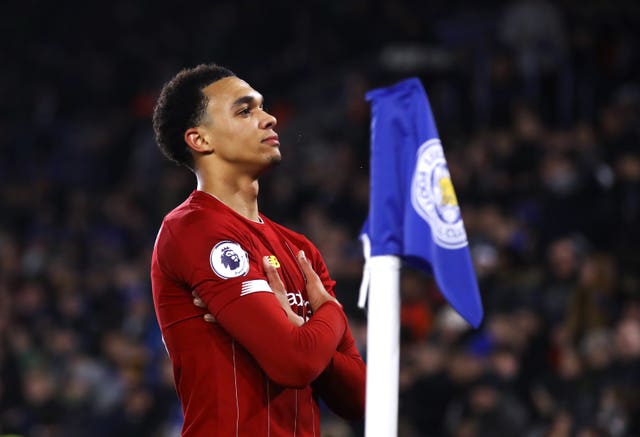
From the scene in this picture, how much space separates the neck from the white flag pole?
1.31 ft

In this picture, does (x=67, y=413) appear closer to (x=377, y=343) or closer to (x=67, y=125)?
(x=67, y=125)

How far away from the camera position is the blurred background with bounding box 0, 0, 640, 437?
7.02m

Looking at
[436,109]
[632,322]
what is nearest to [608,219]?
[632,322]

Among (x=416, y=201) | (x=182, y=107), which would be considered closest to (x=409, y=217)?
(x=416, y=201)

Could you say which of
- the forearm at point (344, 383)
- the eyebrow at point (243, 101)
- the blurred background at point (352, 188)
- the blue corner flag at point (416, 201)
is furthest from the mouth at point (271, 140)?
the blurred background at point (352, 188)

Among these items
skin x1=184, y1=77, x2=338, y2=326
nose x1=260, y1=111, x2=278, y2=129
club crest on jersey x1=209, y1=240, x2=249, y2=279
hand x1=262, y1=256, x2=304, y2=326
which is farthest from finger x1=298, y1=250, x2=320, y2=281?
nose x1=260, y1=111, x2=278, y2=129

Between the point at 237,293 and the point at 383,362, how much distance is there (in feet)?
1.30

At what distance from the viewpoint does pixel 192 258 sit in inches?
100

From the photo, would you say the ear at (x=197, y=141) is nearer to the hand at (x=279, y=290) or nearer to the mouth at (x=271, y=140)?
the mouth at (x=271, y=140)

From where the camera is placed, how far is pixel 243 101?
110 inches

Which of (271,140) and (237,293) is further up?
(271,140)

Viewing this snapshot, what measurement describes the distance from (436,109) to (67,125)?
5.33 m

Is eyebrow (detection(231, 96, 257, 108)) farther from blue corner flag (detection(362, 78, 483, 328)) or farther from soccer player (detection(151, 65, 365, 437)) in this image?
blue corner flag (detection(362, 78, 483, 328))

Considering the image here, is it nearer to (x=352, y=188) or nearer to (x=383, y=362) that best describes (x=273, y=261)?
(x=383, y=362)
